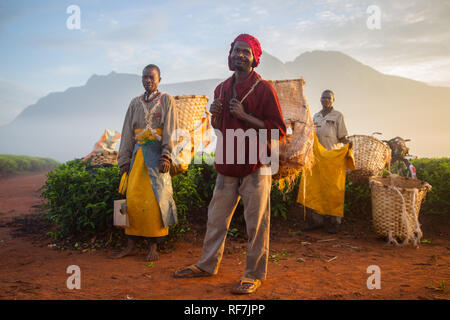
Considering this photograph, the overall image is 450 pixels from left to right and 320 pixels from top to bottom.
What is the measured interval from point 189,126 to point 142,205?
1.16 m

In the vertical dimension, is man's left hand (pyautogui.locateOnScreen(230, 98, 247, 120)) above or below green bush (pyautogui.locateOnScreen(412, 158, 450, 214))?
above

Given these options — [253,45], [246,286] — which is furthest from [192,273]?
[253,45]

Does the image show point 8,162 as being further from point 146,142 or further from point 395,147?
point 395,147

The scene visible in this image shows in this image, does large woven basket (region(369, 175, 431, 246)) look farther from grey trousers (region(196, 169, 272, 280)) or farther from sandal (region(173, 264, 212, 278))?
sandal (region(173, 264, 212, 278))

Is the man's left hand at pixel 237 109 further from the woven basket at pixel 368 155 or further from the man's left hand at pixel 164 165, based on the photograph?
the woven basket at pixel 368 155

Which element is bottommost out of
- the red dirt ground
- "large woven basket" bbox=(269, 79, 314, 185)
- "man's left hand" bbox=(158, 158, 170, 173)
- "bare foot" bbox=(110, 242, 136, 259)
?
the red dirt ground

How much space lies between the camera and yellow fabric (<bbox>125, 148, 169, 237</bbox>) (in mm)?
3990

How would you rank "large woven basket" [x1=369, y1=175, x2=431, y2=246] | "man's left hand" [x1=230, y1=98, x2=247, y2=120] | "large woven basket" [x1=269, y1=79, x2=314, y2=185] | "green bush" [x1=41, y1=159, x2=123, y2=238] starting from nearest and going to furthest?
"man's left hand" [x1=230, y1=98, x2=247, y2=120], "large woven basket" [x1=269, y1=79, x2=314, y2=185], "green bush" [x1=41, y1=159, x2=123, y2=238], "large woven basket" [x1=369, y1=175, x2=431, y2=246]

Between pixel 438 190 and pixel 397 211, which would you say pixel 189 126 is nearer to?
pixel 397 211

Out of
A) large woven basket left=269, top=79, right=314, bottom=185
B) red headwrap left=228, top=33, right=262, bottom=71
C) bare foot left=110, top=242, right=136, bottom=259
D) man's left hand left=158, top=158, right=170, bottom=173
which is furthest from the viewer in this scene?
bare foot left=110, top=242, right=136, bottom=259

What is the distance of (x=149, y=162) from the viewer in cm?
404

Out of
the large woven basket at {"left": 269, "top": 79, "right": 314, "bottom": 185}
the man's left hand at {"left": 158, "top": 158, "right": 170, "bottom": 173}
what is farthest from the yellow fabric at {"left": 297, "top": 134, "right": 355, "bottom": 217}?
the man's left hand at {"left": 158, "top": 158, "right": 170, "bottom": 173}

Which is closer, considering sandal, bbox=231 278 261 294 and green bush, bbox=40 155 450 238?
sandal, bbox=231 278 261 294

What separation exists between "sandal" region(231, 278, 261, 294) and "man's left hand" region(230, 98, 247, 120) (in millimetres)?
1485
